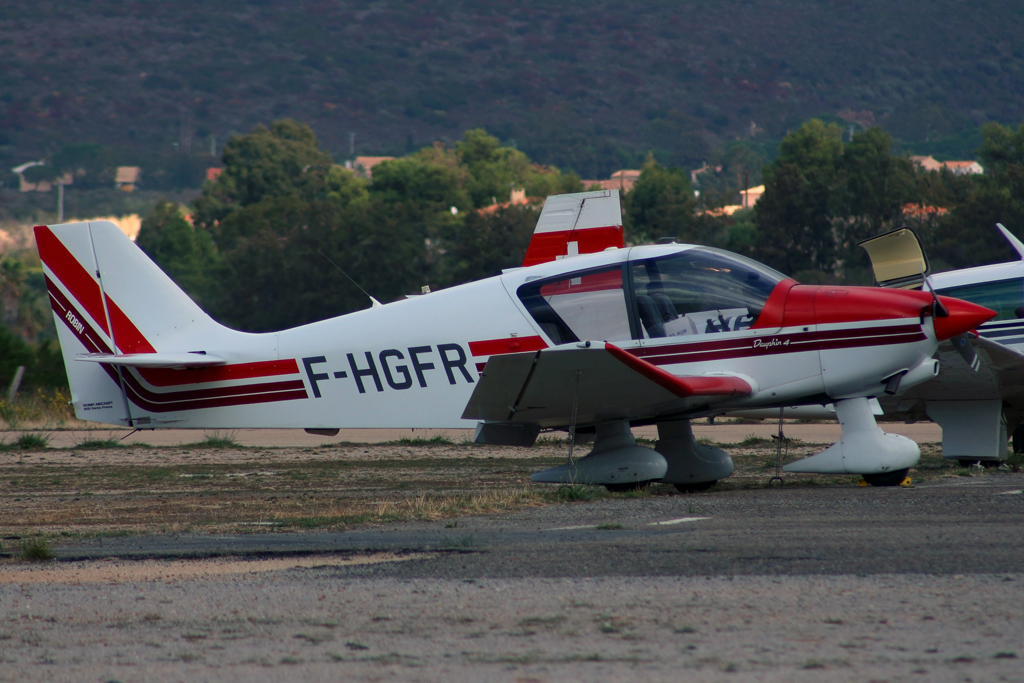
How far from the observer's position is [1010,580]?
17.8 feet

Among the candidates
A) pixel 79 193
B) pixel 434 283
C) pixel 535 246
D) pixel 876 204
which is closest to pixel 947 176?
pixel 876 204

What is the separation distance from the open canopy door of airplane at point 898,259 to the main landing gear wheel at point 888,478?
212 centimetres

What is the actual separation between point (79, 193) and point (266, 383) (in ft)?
546

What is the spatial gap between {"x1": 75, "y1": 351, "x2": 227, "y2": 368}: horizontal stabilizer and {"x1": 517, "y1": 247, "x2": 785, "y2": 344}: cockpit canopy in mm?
3490

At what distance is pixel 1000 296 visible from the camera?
38.1 ft

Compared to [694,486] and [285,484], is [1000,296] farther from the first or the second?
[285,484]

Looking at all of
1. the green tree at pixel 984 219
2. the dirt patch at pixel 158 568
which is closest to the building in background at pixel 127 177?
the green tree at pixel 984 219

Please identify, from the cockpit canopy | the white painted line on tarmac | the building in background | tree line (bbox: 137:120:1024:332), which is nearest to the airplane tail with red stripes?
the cockpit canopy

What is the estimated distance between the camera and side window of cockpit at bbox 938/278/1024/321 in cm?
1150

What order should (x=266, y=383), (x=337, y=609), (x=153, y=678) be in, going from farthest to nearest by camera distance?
1. (x=266, y=383)
2. (x=337, y=609)
3. (x=153, y=678)

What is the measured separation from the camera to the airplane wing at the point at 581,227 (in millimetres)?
13078

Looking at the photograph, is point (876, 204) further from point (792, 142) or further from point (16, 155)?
point (16, 155)

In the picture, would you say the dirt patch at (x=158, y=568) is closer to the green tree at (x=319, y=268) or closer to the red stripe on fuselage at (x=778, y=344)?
the red stripe on fuselage at (x=778, y=344)

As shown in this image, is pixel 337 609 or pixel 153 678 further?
pixel 337 609
